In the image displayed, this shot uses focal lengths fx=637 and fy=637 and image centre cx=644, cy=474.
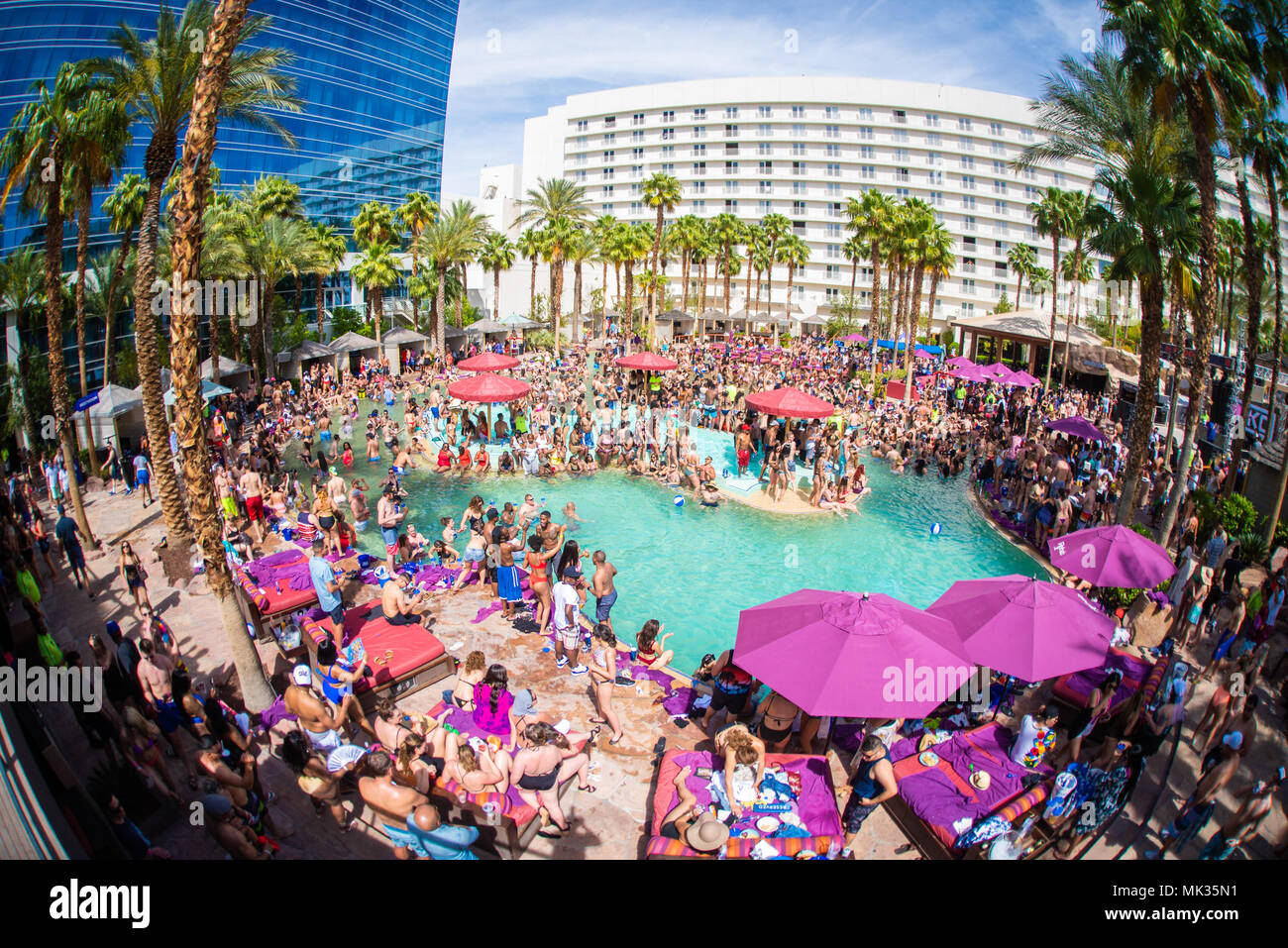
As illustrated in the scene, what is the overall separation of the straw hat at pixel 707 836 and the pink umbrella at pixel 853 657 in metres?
1.32

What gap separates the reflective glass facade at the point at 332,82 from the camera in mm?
41594

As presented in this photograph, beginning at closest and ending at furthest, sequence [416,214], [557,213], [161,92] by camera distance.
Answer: [161,92]
[416,214]
[557,213]

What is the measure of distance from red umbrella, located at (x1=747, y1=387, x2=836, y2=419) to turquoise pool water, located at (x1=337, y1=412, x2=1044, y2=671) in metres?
2.74

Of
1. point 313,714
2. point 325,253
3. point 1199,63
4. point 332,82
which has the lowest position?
point 313,714

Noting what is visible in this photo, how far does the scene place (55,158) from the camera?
13.6 metres

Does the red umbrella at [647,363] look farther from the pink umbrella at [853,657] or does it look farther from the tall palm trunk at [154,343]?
the pink umbrella at [853,657]

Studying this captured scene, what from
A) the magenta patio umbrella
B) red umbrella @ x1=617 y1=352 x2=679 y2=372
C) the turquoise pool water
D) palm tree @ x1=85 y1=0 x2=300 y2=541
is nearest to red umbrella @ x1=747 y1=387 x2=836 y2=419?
the turquoise pool water

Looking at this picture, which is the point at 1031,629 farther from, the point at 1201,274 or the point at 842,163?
the point at 842,163

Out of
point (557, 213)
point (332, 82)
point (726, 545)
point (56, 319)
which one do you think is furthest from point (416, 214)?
point (726, 545)

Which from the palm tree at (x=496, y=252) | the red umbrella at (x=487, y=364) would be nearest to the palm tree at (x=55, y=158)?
the red umbrella at (x=487, y=364)

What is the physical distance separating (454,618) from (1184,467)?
14.7m

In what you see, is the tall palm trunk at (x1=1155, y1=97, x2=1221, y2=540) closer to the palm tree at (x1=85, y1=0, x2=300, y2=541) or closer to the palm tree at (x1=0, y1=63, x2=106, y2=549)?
the palm tree at (x1=85, y1=0, x2=300, y2=541)

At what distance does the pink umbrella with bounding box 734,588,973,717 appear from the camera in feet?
20.1

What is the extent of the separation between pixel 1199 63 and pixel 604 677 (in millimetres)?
15094
